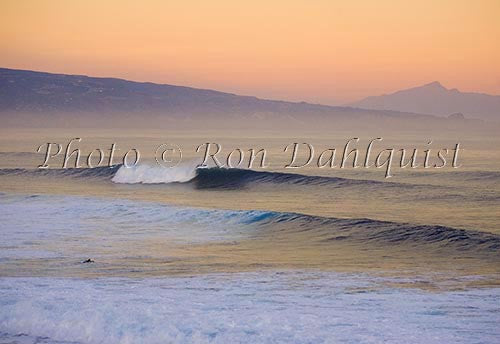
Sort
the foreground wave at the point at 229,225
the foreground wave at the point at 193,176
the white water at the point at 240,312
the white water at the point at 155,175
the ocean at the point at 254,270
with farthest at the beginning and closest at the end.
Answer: the white water at the point at 155,175 < the foreground wave at the point at 193,176 < the foreground wave at the point at 229,225 < the ocean at the point at 254,270 < the white water at the point at 240,312

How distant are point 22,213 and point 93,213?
1718mm

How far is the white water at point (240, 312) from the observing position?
848 cm

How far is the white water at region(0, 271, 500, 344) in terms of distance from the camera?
27.8 feet

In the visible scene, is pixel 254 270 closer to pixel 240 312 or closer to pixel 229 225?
pixel 240 312

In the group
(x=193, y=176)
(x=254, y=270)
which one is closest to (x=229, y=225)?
(x=254, y=270)

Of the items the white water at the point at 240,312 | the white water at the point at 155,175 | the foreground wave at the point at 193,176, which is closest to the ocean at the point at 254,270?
the white water at the point at 240,312

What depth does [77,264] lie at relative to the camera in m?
12.7

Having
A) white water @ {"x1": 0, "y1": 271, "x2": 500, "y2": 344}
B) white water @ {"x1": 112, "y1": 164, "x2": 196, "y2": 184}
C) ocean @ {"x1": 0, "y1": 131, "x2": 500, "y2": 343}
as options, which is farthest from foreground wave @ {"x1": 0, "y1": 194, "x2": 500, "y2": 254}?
white water @ {"x1": 112, "y1": 164, "x2": 196, "y2": 184}

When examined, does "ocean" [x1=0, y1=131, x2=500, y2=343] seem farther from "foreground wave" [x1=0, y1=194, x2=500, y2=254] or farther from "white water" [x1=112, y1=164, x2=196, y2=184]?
"white water" [x1=112, y1=164, x2=196, y2=184]

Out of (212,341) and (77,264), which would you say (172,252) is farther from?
(212,341)

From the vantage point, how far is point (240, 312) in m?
9.34

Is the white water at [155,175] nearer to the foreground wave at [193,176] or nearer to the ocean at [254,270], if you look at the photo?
the foreground wave at [193,176]

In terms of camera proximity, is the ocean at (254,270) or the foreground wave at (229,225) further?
the foreground wave at (229,225)

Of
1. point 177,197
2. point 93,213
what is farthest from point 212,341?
point 177,197
